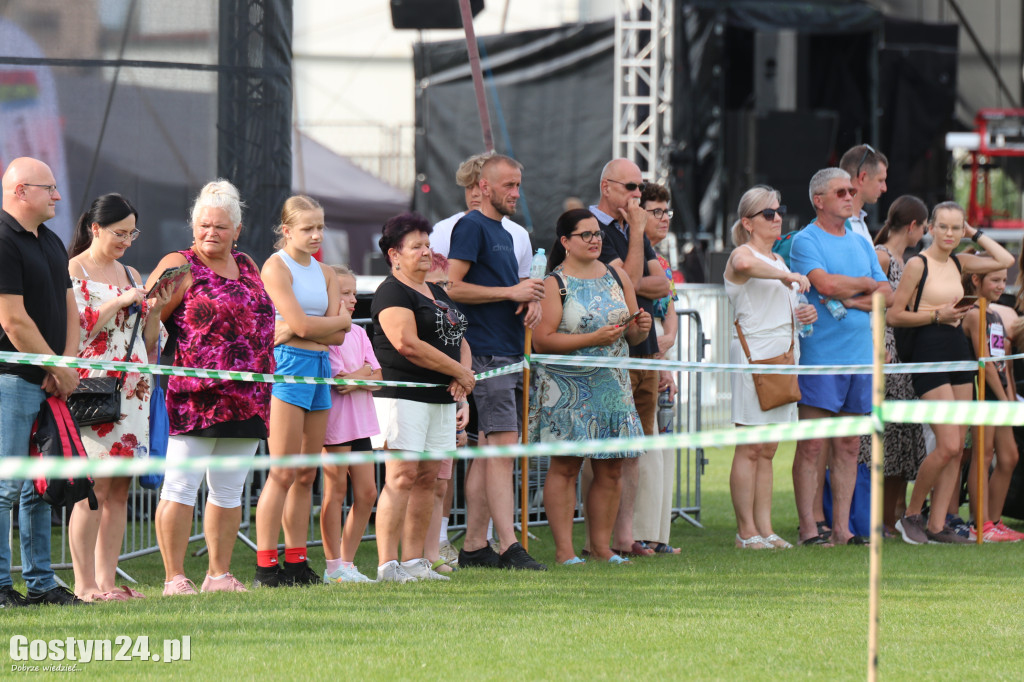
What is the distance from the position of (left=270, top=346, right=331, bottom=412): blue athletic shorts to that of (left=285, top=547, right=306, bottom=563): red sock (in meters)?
0.65

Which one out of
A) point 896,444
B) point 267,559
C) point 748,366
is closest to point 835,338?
point 748,366

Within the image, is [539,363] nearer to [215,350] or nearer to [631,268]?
[631,268]

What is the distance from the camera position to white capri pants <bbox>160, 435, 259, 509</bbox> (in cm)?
564

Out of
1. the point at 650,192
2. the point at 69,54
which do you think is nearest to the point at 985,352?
the point at 650,192

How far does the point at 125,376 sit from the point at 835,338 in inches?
154

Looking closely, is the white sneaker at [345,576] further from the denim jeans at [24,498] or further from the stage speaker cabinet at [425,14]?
the stage speaker cabinet at [425,14]

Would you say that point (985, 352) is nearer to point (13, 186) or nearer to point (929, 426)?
point (929, 426)

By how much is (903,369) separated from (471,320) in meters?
2.60

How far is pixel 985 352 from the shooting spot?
7.78m

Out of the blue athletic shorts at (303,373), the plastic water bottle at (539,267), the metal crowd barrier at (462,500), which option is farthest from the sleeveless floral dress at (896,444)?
the blue athletic shorts at (303,373)

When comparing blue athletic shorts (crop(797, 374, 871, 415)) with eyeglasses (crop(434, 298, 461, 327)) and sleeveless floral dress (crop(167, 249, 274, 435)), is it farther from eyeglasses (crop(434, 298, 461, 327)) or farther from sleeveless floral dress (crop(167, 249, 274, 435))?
sleeveless floral dress (crop(167, 249, 274, 435))

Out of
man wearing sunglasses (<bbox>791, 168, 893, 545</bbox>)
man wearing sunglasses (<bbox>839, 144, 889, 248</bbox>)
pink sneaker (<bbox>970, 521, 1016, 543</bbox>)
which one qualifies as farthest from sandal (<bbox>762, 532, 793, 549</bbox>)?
man wearing sunglasses (<bbox>839, 144, 889, 248</bbox>)

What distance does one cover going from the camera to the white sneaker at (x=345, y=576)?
6.12 metres

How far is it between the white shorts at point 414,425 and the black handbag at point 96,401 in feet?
3.94
